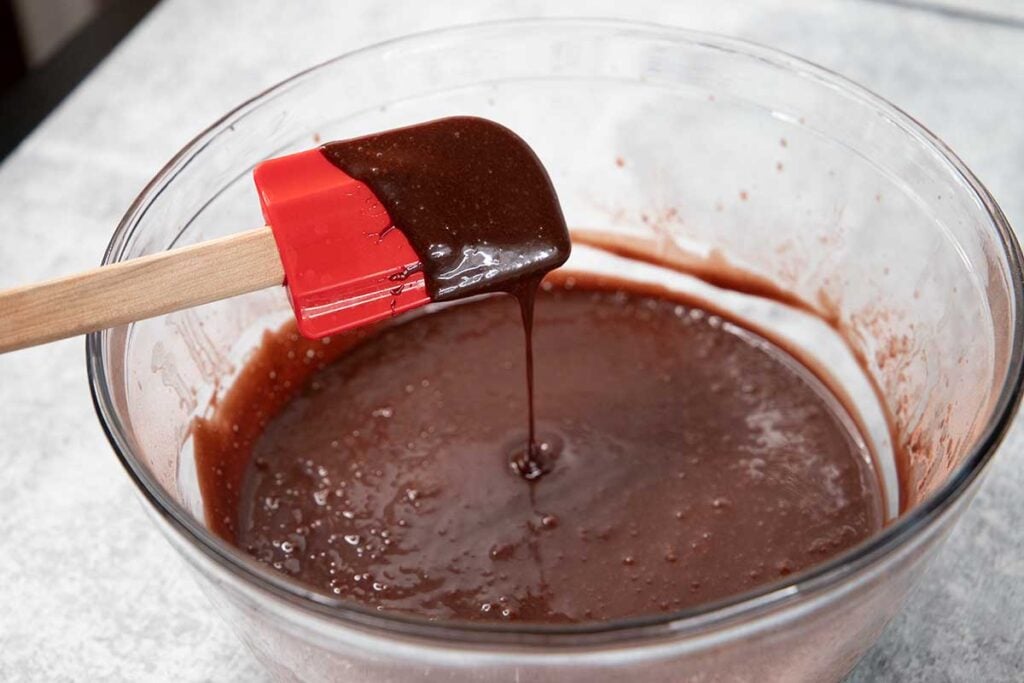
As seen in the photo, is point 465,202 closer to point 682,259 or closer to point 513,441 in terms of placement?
point 513,441

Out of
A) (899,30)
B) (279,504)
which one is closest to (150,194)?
(279,504)

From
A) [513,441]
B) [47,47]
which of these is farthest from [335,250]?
[47,47]

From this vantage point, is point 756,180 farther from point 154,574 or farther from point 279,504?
point 154,574

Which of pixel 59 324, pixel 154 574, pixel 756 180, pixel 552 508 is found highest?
pixel 59 324

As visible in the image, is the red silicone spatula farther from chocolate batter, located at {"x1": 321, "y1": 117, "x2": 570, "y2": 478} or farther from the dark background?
the dark background

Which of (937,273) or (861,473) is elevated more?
(937,273)

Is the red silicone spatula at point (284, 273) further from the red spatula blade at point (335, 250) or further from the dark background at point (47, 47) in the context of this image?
the dark background at point (47, 47)
